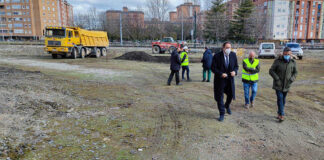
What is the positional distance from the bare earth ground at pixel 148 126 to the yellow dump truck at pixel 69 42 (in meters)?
13.4

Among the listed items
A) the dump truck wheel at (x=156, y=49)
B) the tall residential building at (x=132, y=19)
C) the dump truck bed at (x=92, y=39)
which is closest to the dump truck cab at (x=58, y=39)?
the dump truck bed at (x=92, y=39)

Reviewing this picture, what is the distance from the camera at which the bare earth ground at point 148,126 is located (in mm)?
4129

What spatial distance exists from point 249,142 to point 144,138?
207 centimetres

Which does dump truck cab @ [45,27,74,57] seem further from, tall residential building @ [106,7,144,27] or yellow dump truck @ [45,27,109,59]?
tall residential building @ [106,7,144,27]

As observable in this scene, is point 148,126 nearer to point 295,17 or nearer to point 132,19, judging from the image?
point 132,19

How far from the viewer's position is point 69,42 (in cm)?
2120

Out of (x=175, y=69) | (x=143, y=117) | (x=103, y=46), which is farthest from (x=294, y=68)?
(x=103, y=46)

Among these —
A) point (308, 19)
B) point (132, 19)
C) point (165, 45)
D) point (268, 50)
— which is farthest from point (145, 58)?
point (308, 19)

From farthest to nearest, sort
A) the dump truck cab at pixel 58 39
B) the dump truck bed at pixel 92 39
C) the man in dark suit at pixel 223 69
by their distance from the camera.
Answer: the dump truck bed at pixel 92 39
the dump truck cab at pixel 58 39
the man in dark suit at pixel 223 69

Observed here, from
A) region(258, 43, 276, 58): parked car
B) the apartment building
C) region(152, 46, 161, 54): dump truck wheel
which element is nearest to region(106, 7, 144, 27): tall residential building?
region(152, 46, 161, 54): dump truck wheel

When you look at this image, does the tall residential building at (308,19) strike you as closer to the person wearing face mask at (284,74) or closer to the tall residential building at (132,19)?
the tall residential building at (132,19)

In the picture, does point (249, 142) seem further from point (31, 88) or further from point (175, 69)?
point (31, 88)

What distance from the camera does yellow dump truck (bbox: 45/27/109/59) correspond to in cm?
2092

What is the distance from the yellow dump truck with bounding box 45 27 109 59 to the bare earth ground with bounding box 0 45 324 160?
1336 cm
